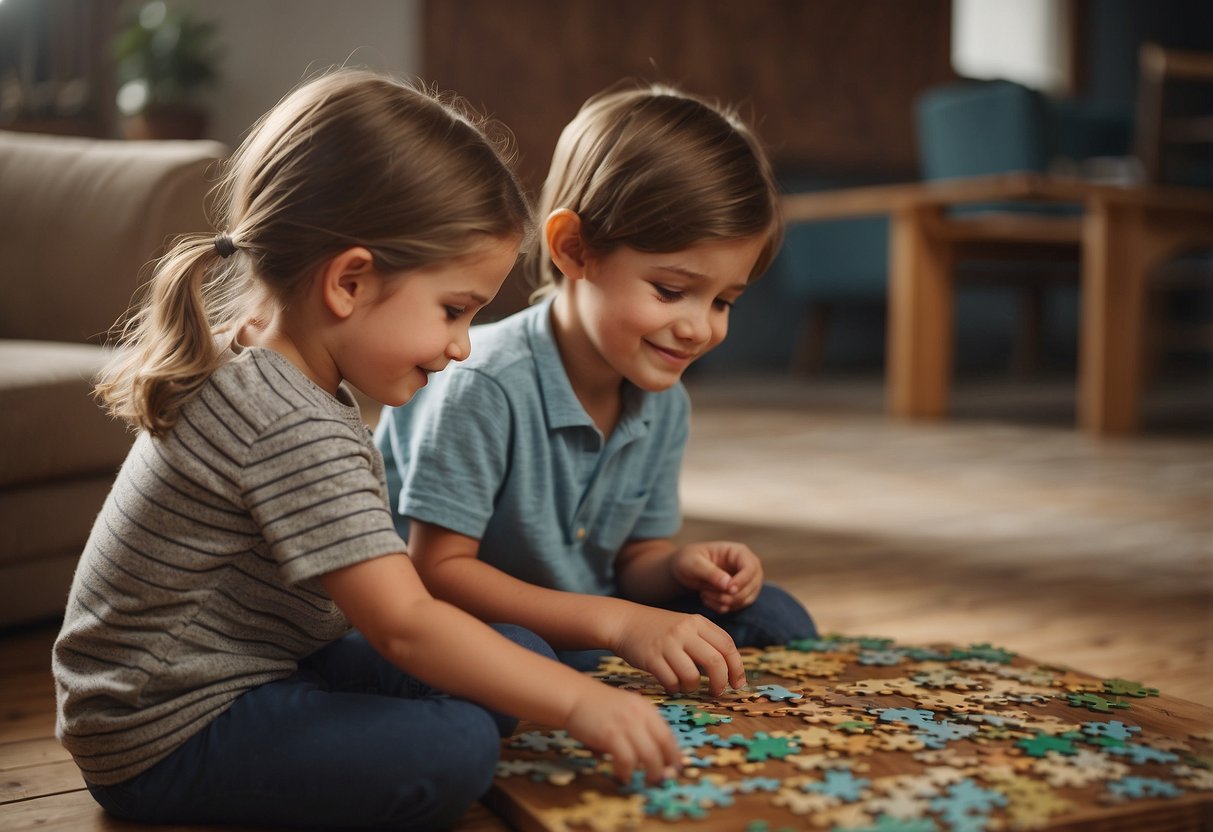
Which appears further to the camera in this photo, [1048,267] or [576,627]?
[1048,267]

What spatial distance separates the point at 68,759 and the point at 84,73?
4.74 meters

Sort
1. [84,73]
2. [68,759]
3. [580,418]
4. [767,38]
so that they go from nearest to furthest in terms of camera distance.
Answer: [68,759]
[580,418]
[84,73]
[767,38]

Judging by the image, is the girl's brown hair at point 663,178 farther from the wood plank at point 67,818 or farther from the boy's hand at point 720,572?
the wood plank at point 67,818

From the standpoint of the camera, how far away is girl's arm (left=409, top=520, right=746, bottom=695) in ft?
3.80

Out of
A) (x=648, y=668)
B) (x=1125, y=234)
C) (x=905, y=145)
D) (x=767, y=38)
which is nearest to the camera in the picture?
(x=648, y=668)

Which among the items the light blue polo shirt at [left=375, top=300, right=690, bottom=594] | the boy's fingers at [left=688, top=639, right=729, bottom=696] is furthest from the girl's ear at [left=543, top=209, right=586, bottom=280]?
the boy's fingers at [left=688, top=639, right=729, bottom=696]

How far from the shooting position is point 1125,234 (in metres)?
4.15

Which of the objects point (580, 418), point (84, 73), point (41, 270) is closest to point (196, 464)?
point (580, 418)

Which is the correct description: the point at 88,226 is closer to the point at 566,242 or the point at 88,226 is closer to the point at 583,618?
the point at 566,242

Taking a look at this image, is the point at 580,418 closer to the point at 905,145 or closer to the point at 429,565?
the point at 429,565

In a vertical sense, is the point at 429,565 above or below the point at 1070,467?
above

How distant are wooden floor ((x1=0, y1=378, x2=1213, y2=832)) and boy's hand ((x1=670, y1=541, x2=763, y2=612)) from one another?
0.43 m

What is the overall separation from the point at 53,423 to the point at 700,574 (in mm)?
921

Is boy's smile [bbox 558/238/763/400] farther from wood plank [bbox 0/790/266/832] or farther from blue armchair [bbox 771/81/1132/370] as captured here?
blue armchair [bbox 771/81/1132/370]
